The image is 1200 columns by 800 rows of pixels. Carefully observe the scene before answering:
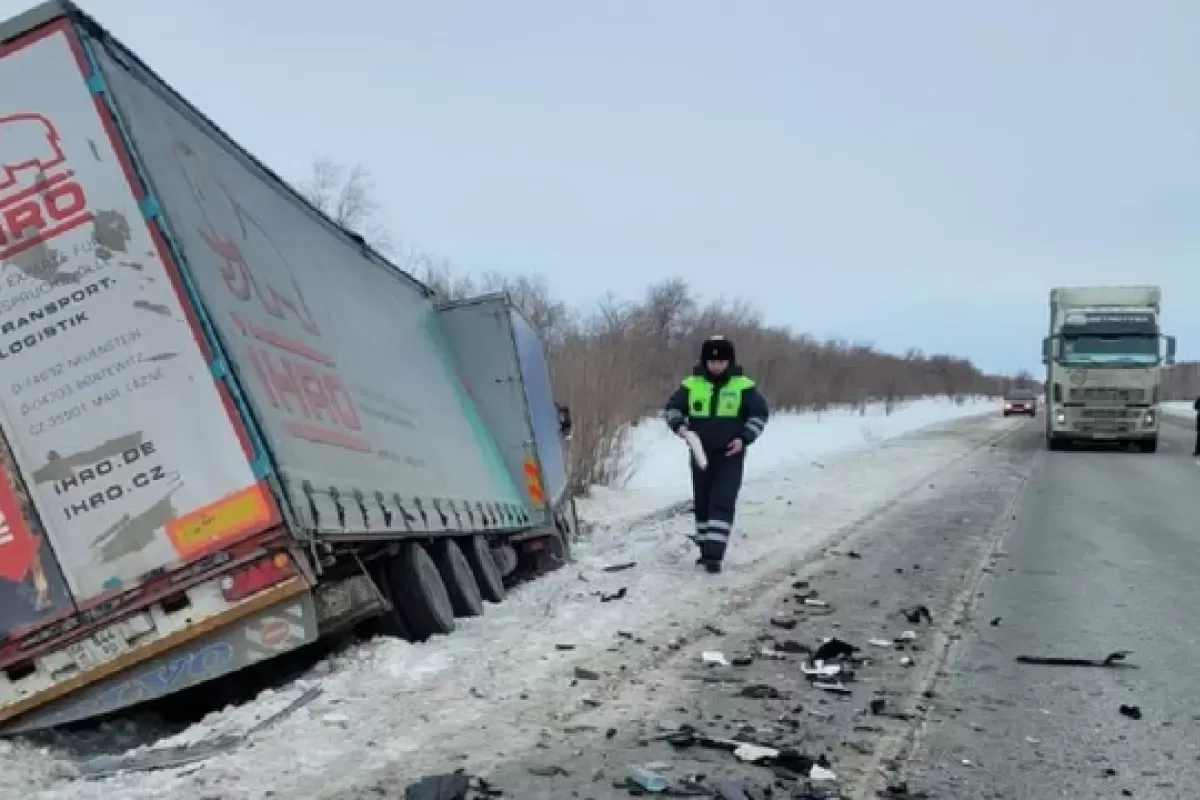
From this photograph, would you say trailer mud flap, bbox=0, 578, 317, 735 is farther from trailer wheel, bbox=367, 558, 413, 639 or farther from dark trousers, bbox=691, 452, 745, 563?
dark trousers, bbox=691, 452, 745, 563

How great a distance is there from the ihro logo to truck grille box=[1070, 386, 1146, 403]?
2368cm

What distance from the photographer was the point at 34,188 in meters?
4.68

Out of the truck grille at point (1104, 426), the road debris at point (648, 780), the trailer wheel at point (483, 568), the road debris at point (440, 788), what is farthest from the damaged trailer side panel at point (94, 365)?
the truck grille at point (1104, 426)

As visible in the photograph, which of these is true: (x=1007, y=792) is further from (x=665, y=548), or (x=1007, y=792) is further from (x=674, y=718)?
(x=665, y=548)

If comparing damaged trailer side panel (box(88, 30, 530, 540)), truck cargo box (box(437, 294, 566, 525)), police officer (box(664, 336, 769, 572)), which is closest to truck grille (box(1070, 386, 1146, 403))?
truck cargo box (box(437, 294, 566, 525))

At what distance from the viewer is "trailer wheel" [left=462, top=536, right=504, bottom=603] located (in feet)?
26.0

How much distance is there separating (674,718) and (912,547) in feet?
19.5

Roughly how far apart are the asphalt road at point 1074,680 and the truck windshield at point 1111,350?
13513mm

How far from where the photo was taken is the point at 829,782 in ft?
12.9

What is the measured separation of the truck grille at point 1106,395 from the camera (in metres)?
24.1

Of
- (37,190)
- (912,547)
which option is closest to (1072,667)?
(912,547)

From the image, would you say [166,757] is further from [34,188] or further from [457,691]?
[34,188]

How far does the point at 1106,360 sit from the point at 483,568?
2010 cm

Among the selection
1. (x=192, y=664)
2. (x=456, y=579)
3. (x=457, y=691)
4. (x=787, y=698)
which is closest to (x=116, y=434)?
(x=192, y=664)
